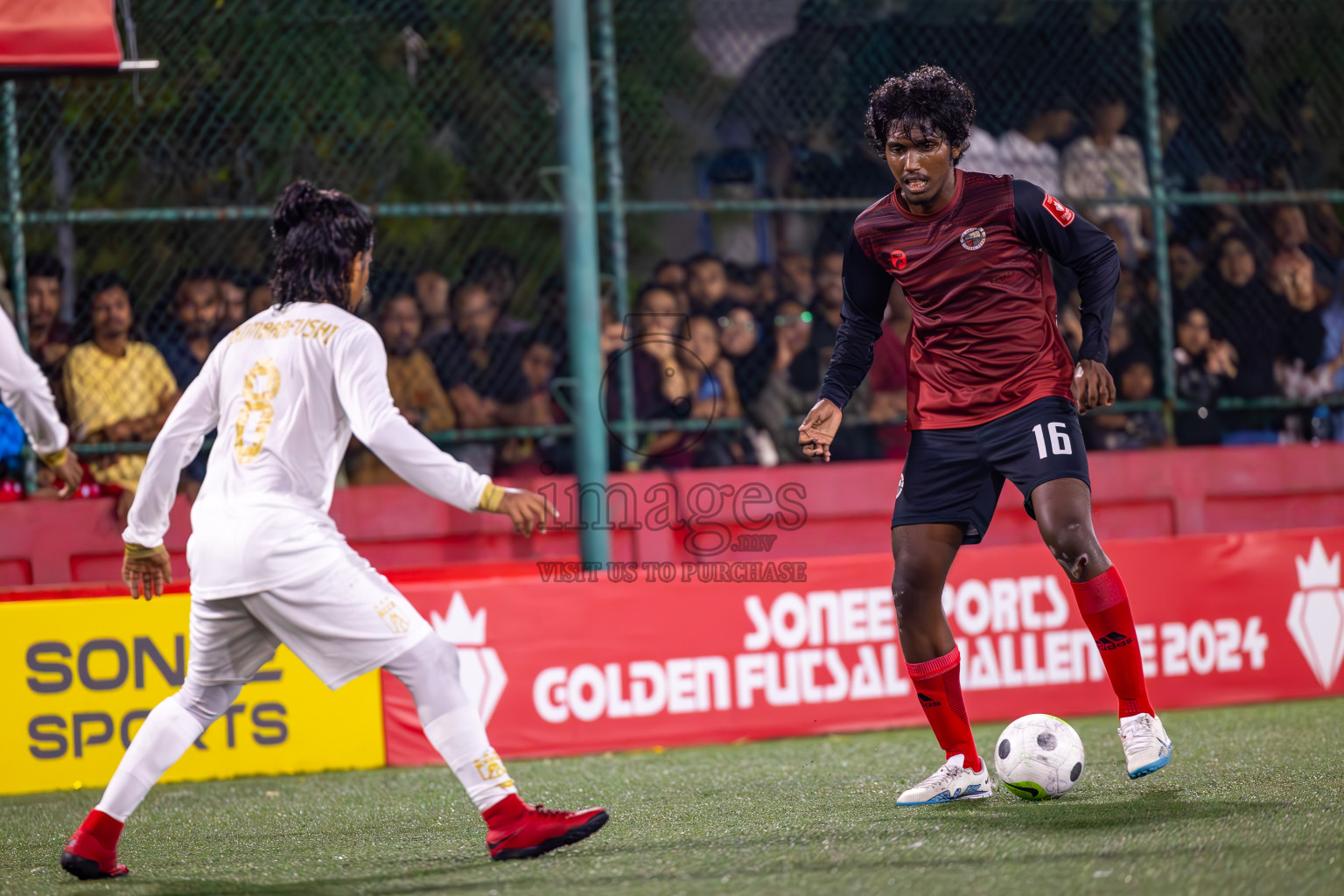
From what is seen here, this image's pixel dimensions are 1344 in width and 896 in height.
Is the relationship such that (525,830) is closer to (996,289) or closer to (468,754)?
(468,754)

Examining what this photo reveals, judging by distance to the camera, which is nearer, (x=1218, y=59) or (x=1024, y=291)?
(x=1024, y=291)

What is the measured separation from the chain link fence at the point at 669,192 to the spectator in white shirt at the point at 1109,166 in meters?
0.02

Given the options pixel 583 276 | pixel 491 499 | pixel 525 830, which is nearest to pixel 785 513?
pixel 583 276

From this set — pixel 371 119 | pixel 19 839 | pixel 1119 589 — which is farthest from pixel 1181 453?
pixel 19 839

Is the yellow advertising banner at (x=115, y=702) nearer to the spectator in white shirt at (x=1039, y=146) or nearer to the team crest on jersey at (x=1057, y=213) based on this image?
the team crest on jersey at (x=1057, y=213)

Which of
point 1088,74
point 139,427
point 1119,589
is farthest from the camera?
point 1088,74

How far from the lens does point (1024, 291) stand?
4816mm

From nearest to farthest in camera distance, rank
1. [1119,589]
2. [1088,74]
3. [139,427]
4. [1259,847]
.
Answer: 1. [1259,847]
2. [1119,589]
3. [139,427]
4. [1088,74]

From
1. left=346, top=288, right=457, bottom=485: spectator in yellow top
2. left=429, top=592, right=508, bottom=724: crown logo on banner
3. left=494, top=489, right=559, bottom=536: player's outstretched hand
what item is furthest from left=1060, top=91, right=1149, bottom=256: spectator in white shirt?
left=494, top=489, right=559, bottom=536: player's outstretched hand

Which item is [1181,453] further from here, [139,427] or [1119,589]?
[139,427]

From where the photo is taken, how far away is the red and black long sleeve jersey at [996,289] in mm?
4785

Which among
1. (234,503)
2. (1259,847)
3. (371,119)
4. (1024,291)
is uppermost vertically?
(371,119)

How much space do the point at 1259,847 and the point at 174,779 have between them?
4345 millimetres

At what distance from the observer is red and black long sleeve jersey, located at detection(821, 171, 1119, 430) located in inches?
188
